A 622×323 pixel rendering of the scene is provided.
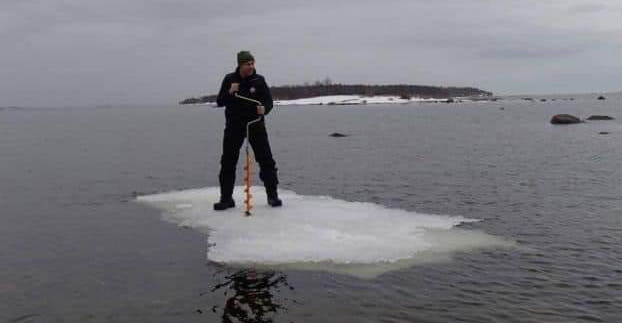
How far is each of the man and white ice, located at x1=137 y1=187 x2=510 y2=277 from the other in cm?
50

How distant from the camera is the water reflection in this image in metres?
6.48

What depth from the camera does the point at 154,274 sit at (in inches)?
311

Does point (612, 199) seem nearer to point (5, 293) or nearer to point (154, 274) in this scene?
point (154, 274)

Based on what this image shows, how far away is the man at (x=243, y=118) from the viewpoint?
430 inches

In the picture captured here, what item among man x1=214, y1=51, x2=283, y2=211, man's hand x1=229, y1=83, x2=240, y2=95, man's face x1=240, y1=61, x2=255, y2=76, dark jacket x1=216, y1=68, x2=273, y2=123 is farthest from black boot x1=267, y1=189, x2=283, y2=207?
man's face x1=240, y1=61, x2=255, y2=76

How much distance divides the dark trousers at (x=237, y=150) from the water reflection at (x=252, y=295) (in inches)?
145

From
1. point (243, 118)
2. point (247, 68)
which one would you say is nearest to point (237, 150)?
point (243, 118)

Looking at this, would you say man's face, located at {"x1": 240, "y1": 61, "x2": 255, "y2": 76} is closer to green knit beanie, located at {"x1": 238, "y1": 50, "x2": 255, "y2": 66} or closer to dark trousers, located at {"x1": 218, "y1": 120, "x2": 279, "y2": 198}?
green knit beanie, located at {"x1": 238, "y1": 50, "x2": 255, "y2": 66}

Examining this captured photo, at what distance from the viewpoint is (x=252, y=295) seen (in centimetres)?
708

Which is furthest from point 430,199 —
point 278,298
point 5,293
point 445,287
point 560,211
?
point 5,293

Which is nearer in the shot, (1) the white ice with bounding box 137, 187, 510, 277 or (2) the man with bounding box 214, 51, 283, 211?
(1) the white ice with bounding box 137, 187, 510, 277

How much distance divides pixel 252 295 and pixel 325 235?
8.46 feet

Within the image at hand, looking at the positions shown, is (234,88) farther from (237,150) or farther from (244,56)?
(237,150)

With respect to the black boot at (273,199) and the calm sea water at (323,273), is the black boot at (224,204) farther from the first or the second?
the calm sea water at (323,273)
